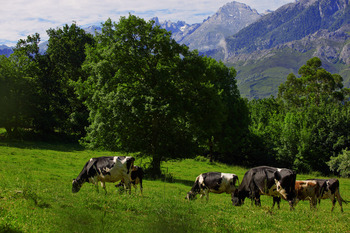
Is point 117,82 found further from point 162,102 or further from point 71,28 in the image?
point 71,28

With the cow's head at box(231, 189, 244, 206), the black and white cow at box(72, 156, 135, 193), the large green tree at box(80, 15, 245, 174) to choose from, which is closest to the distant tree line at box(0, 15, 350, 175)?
the large green tree at box(80, 15, 245, 174)

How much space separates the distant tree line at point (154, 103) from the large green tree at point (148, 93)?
95 mm

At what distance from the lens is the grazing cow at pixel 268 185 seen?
51.7ft

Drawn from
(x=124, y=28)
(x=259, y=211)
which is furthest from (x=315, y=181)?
(x=124, y=28)

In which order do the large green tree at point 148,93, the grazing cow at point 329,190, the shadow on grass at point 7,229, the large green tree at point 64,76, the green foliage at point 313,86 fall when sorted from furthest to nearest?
the green foliage at point 313,86 < the large green tree at point 64,76 < the large green tree at point 148,93 < the grazing cow at point 329,190 < the shadow on grass at point 7,229

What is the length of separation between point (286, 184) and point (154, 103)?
13000mm

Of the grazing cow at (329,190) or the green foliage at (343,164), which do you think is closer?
the grazing cow at (329,190)

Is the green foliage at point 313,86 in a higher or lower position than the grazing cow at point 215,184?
higher

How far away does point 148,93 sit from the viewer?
25.3 meters

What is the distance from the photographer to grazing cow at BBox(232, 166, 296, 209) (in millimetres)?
15766

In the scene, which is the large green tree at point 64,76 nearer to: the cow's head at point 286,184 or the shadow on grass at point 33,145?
the shadow on grass at point 33,145

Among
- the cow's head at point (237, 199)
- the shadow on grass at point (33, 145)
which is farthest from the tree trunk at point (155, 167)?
the shadow on grass at point (33, 145)

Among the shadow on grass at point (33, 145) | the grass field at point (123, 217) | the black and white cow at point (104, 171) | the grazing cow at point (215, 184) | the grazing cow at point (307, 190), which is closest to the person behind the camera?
the grass field at point (123, 217)

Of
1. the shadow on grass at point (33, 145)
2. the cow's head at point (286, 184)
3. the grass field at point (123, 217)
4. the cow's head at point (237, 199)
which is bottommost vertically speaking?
the shadow on grass at point (33, 145)
